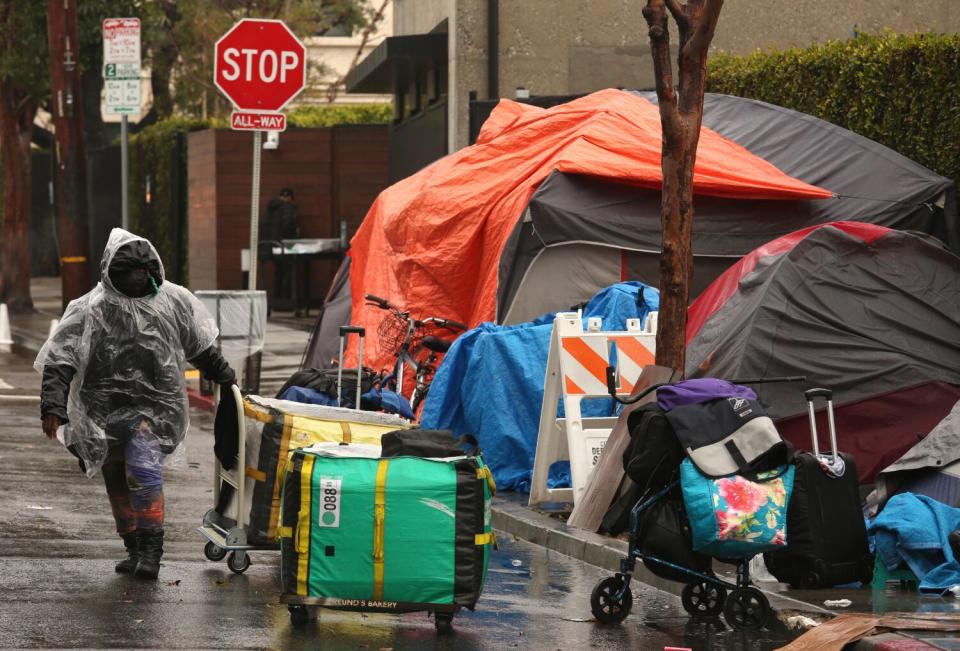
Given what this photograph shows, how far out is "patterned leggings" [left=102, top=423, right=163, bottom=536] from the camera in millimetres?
8688

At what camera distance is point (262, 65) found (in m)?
15.4

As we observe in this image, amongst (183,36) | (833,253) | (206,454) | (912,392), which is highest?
(183,36)

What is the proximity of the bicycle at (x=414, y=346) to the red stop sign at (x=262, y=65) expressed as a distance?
2.59m

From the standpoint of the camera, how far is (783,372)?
36.1ft

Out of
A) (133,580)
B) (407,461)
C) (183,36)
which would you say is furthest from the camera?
(183,36)

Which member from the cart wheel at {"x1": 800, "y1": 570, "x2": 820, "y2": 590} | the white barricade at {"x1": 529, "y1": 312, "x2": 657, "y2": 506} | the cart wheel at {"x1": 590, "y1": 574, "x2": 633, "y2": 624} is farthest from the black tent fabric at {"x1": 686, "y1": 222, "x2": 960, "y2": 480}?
the cart wheel at {"x1": 590, "y1": 574, "x2": 633, "y2": 624}

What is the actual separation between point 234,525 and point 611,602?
2.24 meters

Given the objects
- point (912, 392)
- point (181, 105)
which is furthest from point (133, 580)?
point (181, 105)

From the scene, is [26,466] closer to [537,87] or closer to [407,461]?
[407,461]

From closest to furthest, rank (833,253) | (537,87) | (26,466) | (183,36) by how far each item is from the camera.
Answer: (833,253)
(26,466)
(537,87)
(183,36)

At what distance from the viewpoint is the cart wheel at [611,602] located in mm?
7867

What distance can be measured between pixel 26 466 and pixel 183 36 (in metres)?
27.4

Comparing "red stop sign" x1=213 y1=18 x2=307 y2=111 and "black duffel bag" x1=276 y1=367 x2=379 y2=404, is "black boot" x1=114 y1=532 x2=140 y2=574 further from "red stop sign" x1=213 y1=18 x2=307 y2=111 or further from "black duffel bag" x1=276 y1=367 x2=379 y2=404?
"red stop sign" x1=213 y1=18 x2=307 y2=111

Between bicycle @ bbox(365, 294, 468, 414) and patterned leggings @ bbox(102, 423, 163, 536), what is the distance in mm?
4058
